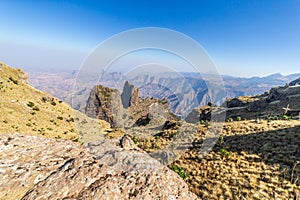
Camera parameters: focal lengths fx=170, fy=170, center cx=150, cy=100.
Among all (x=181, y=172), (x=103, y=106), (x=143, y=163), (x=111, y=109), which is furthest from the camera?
(x=103, y=106)

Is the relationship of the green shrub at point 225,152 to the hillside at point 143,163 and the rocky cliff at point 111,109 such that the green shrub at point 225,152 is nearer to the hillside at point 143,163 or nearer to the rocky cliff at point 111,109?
the hillside at point 143,163

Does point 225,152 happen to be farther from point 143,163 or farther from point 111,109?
point 111,109

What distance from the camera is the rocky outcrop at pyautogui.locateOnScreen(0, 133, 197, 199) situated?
10055 millimetres

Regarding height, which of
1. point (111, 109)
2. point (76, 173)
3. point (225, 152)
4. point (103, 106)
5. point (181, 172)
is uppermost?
point (76, 173)

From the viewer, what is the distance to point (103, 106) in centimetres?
11794

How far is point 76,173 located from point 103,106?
110 metres

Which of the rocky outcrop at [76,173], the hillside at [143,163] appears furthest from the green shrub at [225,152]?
the rocky outcrop at [76,173]

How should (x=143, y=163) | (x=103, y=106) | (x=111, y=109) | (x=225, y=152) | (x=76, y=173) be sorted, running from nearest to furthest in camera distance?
(x=76, y=173) → (x=143, y=163) → (x=225, y=152) → (x=111, y=109) → (x=103, y=106)

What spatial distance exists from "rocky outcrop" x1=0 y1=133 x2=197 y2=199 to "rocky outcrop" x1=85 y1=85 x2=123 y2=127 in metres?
92.5

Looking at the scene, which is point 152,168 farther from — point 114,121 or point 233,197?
point 114,121

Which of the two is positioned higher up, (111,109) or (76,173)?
(76,173)

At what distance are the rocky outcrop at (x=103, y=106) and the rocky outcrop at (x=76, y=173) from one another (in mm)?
92490

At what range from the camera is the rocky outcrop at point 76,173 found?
10055 millimetres

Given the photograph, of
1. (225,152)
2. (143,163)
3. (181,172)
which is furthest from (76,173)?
(225,152)
